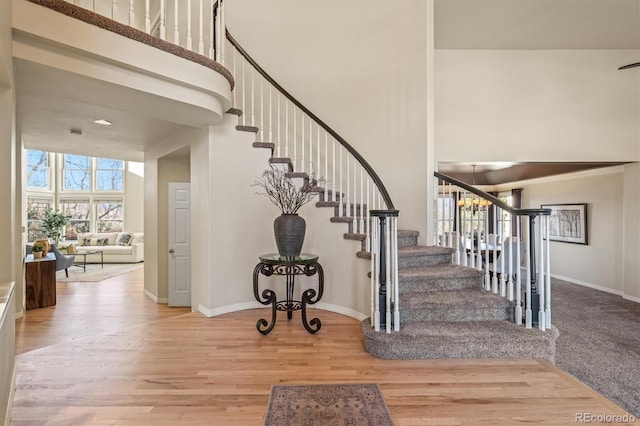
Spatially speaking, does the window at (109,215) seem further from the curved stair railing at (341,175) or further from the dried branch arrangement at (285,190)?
the dried branch arrangement at (285,190)

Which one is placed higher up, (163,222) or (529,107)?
(529,107)

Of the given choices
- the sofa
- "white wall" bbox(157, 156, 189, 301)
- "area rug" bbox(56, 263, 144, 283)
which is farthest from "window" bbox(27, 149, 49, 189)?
"white wall" bbox(157, 156, 189, 301)

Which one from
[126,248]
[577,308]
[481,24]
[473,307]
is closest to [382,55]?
[481,24]

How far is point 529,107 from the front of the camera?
5.52 metres

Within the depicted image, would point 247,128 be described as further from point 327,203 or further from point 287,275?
point 287,275

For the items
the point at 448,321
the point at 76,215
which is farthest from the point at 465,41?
the point at 76,215

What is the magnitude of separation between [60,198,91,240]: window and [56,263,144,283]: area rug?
2.39 m

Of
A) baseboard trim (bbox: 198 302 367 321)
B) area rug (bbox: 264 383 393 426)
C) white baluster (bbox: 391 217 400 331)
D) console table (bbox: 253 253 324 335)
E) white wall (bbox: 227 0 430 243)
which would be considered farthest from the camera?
white wall (bbox: 227 0 430 243)

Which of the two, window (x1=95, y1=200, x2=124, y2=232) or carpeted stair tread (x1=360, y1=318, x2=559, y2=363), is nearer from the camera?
carpeted stair tread (x1=360, y1=318, x2=559, y2=363)

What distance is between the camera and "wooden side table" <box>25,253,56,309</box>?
4.88 m

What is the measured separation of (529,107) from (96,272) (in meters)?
9.86

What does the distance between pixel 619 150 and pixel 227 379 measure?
6980mm

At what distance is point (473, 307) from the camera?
306 centimetres

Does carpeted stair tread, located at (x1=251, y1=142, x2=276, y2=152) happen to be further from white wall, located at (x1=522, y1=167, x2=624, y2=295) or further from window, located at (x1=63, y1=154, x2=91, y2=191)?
window, located at (x1=63, y1=154, x2=91, y2=191)
